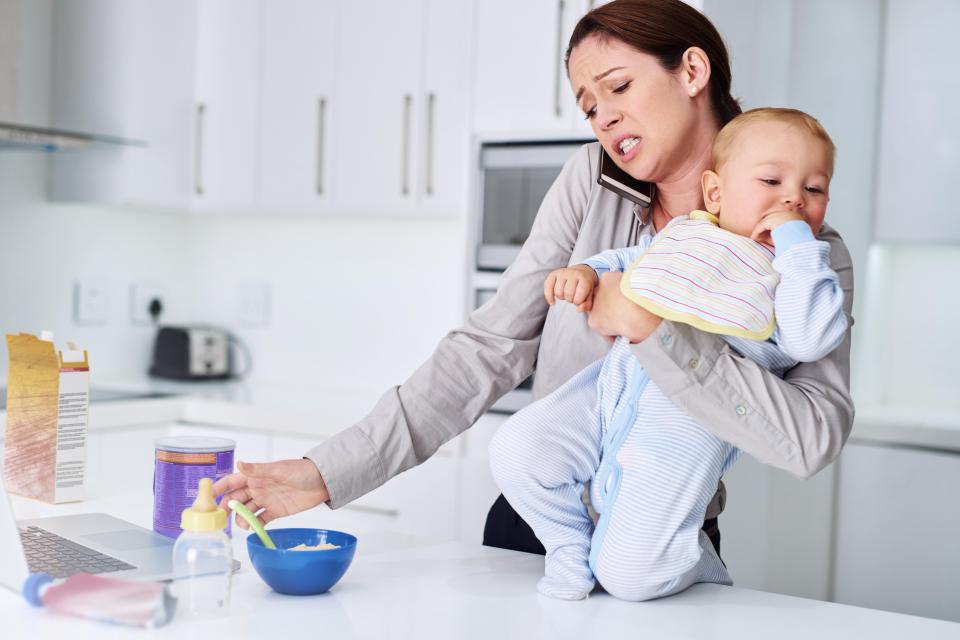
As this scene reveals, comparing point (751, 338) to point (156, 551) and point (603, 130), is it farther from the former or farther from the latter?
point (156, 551)

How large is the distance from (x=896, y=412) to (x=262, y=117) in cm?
210

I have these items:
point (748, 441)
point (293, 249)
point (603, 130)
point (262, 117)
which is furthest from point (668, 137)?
point (293, 249)

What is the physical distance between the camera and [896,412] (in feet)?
9.50

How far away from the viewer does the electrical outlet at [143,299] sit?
344 cm

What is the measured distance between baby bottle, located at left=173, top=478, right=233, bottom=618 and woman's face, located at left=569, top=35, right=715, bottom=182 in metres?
0.74

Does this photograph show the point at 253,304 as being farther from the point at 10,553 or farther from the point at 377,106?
the point at 10,553

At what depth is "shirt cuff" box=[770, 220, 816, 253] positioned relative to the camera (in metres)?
1.09

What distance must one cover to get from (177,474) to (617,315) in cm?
59

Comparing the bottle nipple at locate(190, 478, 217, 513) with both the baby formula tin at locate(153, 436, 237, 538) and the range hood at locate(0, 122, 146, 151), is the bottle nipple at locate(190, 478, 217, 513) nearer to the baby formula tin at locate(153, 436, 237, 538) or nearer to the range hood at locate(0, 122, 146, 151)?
the baby formula tin at locate(153, 436, 237, 538)

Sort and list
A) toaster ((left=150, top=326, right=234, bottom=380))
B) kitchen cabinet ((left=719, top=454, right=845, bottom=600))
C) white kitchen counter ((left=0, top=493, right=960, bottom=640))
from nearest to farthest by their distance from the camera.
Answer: white kitchen counter ((left=0, top=493, right=960, bottom=640)) < kitchen cabinet ((left=719, top=454, right=845, bottom=600)) < toaster ((left=150, top=326, right=234, bottom=380))

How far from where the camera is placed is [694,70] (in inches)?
55.2

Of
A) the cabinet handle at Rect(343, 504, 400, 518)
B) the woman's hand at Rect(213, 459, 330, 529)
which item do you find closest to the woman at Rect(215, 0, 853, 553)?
the woman's hand at Rect(213, 459, 330, 529)

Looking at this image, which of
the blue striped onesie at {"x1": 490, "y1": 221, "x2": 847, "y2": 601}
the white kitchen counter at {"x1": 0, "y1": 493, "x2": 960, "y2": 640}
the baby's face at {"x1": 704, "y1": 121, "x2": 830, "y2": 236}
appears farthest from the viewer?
the baby's face at {"x1": 704, "y1": 121, "x2": 830, "y2": 236}

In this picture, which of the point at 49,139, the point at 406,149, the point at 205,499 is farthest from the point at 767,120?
the point at 49,139
